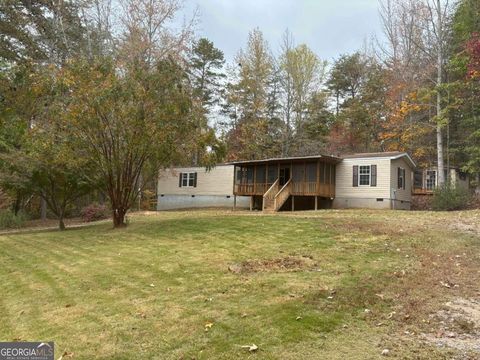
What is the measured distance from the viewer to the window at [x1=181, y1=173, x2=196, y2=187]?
29.6 m

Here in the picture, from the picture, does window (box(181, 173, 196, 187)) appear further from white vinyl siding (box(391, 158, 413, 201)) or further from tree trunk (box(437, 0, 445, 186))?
tree trunk (box(437, 0, 445, 186))

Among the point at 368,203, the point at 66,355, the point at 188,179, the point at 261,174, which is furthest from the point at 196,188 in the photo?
the point at 66,355

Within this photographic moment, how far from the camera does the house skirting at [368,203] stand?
70.4 ft

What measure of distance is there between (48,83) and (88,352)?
1152cm

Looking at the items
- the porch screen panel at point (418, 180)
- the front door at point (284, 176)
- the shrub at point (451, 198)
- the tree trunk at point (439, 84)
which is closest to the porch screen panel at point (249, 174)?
the front door at point (284, 176)

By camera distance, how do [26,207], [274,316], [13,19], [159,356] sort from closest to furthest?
[159,356] < [274,316] < [13,19] < [26,207]

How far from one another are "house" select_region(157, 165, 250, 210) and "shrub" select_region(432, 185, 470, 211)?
1175cm

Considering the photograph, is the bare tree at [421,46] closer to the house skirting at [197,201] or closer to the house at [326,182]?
the house at [326,182]

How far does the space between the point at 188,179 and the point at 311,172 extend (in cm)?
1087

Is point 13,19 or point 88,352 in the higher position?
point 13,19

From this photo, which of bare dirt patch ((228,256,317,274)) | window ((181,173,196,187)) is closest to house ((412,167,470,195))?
window ((181,173,196,187))

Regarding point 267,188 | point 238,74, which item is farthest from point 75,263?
point 238,74

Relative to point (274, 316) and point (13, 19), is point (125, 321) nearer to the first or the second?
point (274, 316)

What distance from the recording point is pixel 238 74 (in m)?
35.1
